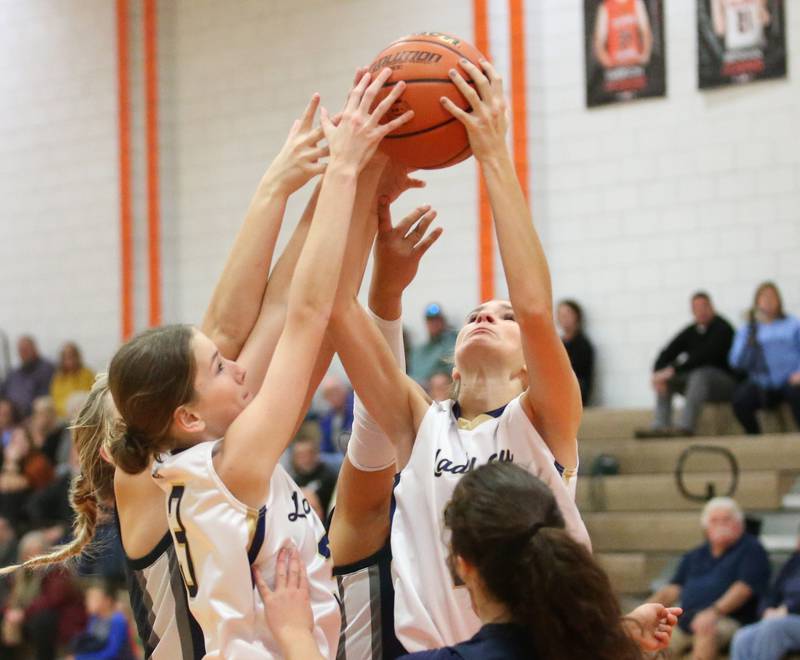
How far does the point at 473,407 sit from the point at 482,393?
42 millimetres

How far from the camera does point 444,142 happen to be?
2963mm

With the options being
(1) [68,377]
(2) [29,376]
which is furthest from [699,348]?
(2) [29,376]

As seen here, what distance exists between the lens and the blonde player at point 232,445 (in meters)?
2.47

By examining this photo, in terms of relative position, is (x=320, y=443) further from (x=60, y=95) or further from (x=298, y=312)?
(x=298, y=312)

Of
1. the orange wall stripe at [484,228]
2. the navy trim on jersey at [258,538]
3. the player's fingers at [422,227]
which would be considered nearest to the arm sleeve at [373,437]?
the player's fingers at [422,227]

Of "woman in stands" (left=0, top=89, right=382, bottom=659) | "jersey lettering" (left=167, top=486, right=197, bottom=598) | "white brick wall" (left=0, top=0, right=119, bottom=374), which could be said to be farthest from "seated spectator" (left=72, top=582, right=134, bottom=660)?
"jersey lettering" (left=167, top=486, right=197, bottom=598)

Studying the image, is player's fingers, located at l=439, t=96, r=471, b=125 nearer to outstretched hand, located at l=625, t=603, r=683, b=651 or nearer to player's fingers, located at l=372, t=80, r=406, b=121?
player's fingers, located at l=372, t=80, r=406, b=121

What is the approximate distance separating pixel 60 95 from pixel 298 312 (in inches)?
442

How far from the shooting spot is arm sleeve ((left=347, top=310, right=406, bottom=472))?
3287 mm

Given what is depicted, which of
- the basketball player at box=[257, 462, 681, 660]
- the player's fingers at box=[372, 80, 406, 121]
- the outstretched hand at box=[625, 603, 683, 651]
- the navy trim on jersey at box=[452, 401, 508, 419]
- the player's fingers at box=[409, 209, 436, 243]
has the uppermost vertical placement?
the player's fingers at box=[372, 80, 406, 121]

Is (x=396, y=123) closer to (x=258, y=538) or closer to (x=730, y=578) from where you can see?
(x=258, y=538)

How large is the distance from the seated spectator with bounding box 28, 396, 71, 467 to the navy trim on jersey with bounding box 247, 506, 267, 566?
9442mm

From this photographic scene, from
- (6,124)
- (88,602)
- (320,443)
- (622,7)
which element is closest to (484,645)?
(88,602)

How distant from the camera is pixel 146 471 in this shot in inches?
113
